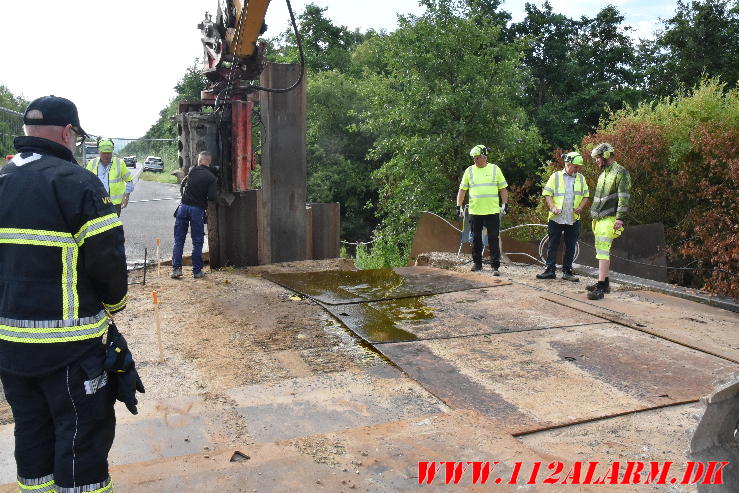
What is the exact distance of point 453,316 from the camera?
20.4ft

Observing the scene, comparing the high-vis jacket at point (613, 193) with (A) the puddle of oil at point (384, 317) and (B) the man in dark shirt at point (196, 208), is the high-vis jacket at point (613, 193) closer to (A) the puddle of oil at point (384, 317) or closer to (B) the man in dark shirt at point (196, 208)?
(A) the puddle of oil at point (384, 317)

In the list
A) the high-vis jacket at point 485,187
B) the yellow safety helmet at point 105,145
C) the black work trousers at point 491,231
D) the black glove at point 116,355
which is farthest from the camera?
the yellow safety helmet at point 105,145

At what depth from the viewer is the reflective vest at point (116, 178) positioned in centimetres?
948

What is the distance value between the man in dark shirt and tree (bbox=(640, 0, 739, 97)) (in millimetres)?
20059

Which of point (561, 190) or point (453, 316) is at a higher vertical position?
point (561, 190)

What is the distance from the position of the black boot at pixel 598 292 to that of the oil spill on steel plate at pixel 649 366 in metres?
1.64

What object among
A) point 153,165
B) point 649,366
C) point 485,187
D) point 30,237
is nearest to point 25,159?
point 30,237

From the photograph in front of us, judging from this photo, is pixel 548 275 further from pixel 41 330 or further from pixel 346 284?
pixel 41 330

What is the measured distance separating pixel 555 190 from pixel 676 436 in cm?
507

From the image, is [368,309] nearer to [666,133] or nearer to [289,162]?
[289,162]

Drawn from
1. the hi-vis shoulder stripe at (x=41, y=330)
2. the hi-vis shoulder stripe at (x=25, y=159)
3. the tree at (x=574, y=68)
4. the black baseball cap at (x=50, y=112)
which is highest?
the tree at (x=574, y=68)

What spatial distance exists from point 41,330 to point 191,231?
20.2 ft

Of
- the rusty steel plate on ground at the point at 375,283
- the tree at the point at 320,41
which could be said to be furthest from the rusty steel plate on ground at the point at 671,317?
the tree at the point at 320,41

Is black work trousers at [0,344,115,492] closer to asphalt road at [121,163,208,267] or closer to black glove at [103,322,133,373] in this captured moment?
black glove at [103,322,133,373]
